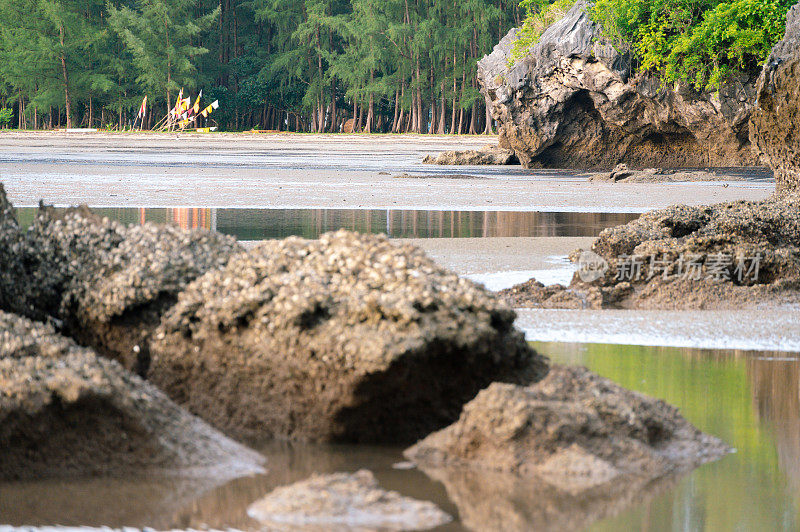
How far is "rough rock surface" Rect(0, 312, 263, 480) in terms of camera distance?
2934 millimetres

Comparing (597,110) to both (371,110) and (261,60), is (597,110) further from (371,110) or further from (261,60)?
(261,60)

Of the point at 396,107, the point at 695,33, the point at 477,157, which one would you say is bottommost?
the point at 477,157

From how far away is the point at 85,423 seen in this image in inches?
118

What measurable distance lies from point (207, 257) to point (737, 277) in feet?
12.0

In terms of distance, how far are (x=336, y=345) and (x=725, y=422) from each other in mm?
1409

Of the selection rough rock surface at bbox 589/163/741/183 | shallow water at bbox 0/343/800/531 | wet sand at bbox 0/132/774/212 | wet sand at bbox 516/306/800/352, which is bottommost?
shallow water at bbox 0/343/800/531

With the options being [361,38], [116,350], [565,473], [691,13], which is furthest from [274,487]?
[361,38]

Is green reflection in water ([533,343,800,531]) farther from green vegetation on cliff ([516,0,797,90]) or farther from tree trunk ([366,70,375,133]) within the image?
tree trunk ([366,70,375,133])

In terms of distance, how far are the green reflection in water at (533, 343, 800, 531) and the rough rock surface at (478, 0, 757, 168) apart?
18862 millimetres

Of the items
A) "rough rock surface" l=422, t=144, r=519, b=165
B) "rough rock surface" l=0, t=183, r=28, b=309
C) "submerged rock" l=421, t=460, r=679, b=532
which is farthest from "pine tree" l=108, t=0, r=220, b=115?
"submerged rock" l=421, t=460, r=679, b=532

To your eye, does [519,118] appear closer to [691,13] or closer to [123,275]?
[691,13]

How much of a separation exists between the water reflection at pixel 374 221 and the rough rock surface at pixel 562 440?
20.6 feet

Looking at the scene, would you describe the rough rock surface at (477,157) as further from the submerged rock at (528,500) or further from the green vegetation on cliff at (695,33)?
the submerged rock at (528,500)

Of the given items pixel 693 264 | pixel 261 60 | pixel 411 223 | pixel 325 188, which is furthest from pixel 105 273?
pixel 261 60
